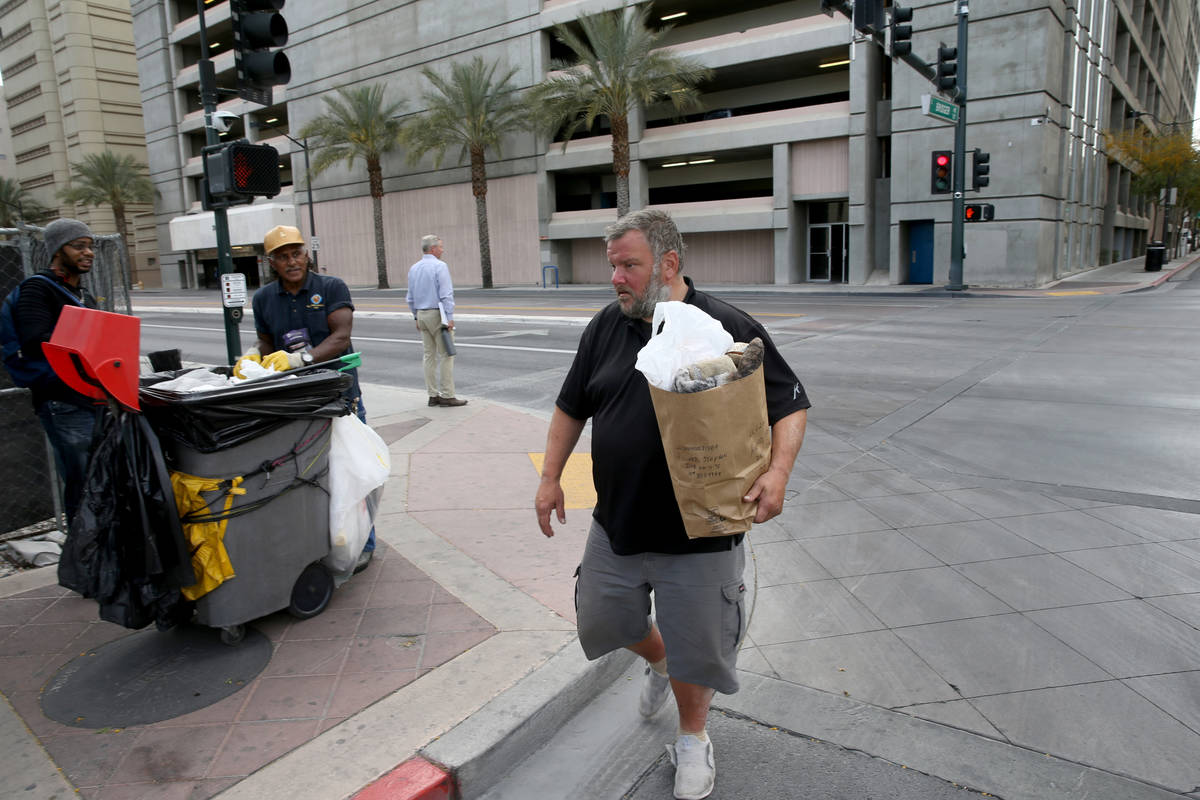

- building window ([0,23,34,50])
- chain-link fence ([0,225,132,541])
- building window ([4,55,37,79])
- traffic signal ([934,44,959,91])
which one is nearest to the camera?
chain-link fence ([0,225,132,541])

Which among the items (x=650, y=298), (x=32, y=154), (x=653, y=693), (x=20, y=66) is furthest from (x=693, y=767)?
(x=20, y=66)

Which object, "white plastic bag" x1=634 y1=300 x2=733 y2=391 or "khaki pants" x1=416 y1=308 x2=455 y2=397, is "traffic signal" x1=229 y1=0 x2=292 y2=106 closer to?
"khaki pants" x1=416 y1=308 x2=455 y2=397

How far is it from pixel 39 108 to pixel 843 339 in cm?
7785

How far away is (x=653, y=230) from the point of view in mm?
2559

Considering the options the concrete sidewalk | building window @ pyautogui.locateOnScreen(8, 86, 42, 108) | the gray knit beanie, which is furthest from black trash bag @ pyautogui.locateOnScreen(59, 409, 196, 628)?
building window @ pyautogui.locateOnScreen(8, 86, 42, 108)

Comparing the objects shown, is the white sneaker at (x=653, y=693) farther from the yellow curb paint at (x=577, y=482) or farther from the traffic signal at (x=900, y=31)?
the traffic signal at (x=900, y=31)

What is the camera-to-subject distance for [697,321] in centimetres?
227

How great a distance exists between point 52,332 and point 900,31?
15.0m

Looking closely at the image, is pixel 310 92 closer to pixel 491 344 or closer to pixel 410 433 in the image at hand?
pixel 491 344

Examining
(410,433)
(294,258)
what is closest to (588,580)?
(294,258)

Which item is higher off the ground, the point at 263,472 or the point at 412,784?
the point at 263,472

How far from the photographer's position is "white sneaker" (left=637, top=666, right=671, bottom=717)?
308 cm

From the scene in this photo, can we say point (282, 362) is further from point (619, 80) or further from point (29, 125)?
point (29, 125)

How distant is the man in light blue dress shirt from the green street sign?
15.2 m
